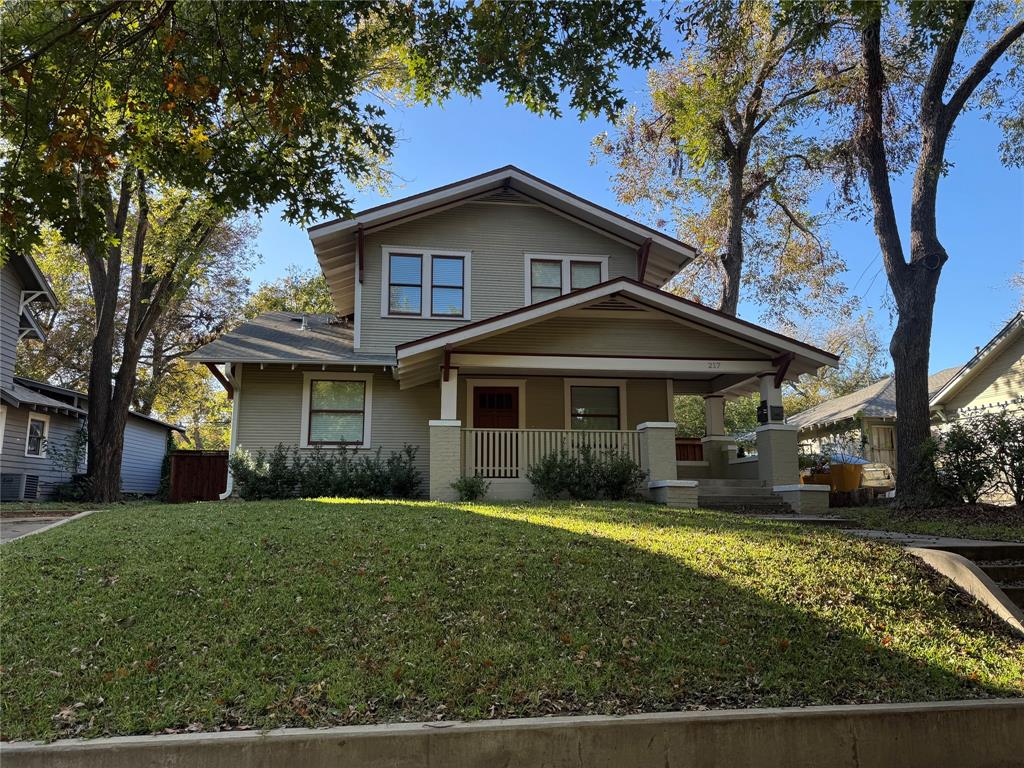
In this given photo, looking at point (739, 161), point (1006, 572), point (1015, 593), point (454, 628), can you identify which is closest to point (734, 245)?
point (739, 161)

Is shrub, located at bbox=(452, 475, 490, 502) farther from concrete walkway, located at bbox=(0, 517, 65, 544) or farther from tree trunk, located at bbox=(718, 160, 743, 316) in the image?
tree trunk, located at bbox=(718, 160, 743, 316)

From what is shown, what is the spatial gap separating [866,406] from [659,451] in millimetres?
13793

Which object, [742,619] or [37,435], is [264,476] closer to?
[37,435]

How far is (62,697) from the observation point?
13.5ft

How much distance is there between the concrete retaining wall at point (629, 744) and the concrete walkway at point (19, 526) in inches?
216

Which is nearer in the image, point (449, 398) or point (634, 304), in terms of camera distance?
point (449, 398)

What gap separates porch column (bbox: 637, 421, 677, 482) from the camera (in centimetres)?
1214

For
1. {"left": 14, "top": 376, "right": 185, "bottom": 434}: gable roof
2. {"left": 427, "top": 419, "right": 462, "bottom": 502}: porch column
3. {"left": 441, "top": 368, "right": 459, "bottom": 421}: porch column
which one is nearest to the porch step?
{"left": 427, "top": 419, "right": 462, "bottom": 502}: porch column

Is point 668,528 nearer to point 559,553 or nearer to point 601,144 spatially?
point 559,553

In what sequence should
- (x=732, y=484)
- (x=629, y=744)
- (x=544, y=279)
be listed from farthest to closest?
(x=544, y=279) < (x=732, y=484) < (x=629, y=744)

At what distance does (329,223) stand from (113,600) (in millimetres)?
10577

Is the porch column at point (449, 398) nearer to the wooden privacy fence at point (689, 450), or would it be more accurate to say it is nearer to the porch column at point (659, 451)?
the porch column at point (659, 451)

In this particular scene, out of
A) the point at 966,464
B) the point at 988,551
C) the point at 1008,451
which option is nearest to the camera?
the point at 988,551

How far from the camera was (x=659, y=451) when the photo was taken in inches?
483
